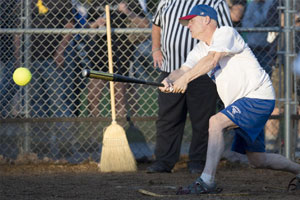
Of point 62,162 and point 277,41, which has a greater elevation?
point 277,41

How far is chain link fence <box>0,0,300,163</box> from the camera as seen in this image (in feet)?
23.6

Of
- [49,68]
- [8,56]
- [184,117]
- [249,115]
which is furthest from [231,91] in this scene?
[8,56]

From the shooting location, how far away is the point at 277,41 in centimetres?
727

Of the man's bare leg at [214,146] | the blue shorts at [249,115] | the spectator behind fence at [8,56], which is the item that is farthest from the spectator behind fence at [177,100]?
the spectator behind fence at [8,56]

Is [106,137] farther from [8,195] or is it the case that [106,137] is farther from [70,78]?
[8,195]

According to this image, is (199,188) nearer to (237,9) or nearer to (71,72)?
(71,72)

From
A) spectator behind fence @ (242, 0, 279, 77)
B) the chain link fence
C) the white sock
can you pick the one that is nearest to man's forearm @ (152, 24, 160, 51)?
the chain link fence

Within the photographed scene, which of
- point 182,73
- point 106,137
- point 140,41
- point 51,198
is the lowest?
point 51,198

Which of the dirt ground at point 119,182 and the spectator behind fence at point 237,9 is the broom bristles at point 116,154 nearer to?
the dirt ground at point 119,182

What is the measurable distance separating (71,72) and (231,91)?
284 centimetres

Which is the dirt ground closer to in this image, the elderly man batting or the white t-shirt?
the elderly man batting

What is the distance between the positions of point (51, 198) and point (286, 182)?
2.49 metres

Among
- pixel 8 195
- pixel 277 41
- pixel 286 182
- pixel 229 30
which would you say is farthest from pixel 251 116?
pixel 277 41

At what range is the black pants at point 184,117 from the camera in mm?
6566
